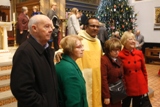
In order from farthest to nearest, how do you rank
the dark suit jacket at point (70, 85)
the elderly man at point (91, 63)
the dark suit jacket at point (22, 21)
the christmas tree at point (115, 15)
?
the christmas tree at point (115, 15) → the dark suit jacket at point (22, 21) → the elderly man at point (91, 63) → the dark suit jacket at point (70, 85)

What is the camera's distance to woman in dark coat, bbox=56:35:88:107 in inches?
65.3

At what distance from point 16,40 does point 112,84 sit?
6.16 m

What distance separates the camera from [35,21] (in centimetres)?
144

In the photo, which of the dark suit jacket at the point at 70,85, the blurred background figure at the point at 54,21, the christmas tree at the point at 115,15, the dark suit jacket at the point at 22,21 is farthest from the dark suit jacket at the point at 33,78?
the christmas tree at the point at 115,15

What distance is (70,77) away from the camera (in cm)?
167

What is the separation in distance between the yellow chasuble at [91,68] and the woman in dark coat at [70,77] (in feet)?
1.48

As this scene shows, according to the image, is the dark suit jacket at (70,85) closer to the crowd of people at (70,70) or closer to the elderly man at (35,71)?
the crowd of people at (70,70)

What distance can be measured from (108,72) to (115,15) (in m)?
7.54

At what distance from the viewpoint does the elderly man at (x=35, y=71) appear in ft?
4.37

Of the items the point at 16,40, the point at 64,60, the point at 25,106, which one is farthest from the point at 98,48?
the point at 16,40

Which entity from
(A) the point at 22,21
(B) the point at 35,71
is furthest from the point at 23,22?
(B) the point at 35,71

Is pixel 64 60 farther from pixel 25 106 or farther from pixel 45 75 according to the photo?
pixel 25 106

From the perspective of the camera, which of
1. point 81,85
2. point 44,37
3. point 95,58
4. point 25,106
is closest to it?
point 25,106

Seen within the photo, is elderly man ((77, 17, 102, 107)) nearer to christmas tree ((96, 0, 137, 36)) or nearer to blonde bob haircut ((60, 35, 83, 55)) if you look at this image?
blonde bob haircut ((60, 35, 83, 55))
